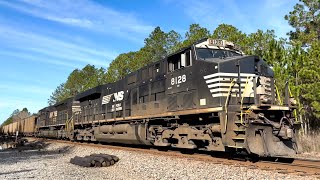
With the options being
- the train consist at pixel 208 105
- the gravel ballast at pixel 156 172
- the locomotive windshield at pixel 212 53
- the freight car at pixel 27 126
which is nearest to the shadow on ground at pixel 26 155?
the gravel ballast at pixel 156 172

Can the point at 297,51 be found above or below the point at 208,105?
above

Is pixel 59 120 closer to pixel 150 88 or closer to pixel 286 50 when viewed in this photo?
pixel 150 88

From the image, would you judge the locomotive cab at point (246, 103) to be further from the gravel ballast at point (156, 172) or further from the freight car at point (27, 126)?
the freight car at point (27, 126)

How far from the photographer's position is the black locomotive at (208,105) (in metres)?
8.66

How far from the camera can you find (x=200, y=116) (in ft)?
34.0

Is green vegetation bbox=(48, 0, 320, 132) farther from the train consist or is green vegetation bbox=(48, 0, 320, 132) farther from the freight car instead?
the freight car

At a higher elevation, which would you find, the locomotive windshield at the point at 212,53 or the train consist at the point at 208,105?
the locomotive windshield at the point at 212,53

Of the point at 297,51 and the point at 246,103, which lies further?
the point at 297,51

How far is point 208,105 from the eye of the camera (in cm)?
984

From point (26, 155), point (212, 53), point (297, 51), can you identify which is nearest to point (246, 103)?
point (212, 53)

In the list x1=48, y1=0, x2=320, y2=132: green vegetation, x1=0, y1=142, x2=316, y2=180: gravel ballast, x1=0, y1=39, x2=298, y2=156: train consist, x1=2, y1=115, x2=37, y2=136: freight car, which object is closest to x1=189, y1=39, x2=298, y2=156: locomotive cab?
x1=0, y1=39, x2=298, y2=156: train consist

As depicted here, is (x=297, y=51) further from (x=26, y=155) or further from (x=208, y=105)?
(x=26, y=155)

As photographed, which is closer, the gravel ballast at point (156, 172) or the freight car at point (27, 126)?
the gravel ballast at point (156, 172)

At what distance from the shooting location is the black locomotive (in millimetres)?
8656
